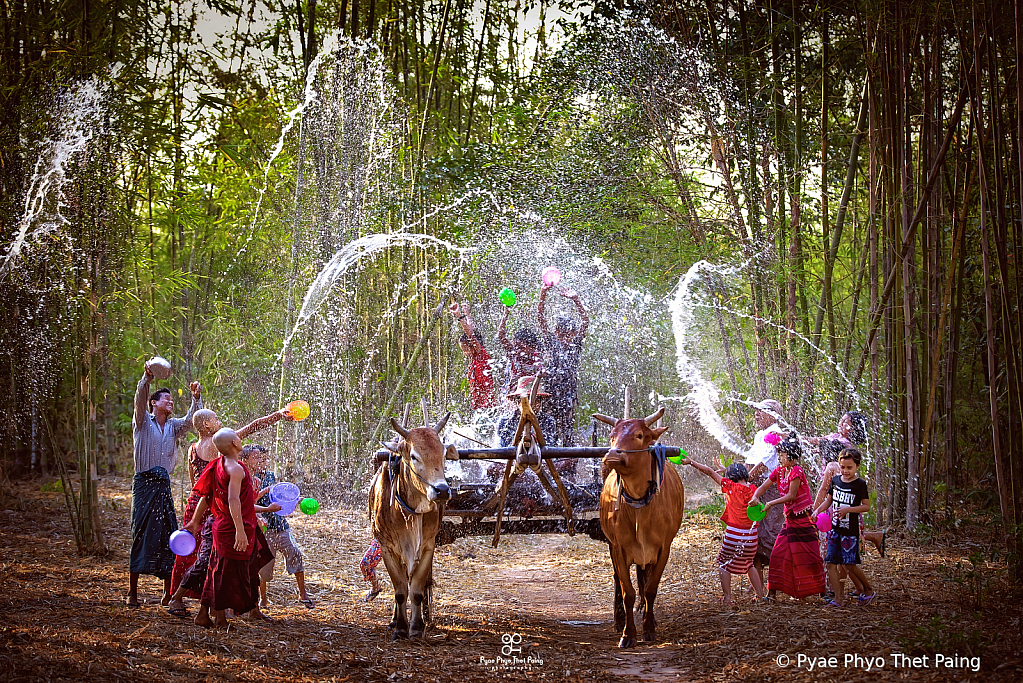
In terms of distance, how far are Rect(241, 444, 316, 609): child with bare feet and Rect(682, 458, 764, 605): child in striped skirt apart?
2.30 meters

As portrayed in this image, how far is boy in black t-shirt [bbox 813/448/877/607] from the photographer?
177 inches

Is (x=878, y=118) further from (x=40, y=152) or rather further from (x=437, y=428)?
(x=40, y=152)

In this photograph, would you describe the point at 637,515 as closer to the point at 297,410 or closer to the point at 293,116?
the point at 297,410

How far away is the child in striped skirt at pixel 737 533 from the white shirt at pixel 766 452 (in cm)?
20

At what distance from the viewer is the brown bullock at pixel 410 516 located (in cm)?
402

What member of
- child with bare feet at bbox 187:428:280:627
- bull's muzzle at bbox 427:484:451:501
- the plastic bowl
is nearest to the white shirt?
bull's muzzle at bbox 427:484:451:501

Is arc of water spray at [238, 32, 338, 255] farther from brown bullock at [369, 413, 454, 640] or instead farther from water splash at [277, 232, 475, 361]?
brown bullock at [369, 413, 454, 640]

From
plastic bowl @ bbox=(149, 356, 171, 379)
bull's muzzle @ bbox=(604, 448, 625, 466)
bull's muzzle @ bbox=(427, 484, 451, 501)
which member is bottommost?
bull's muzzle @ bbox=(427, 484, 451, 501)

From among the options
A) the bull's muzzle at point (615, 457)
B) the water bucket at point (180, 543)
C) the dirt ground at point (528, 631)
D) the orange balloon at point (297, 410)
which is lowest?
the dirt ground at point (528, 631)

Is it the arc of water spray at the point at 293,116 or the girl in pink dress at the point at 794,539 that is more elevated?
the arc of water spray at the point at 293,116

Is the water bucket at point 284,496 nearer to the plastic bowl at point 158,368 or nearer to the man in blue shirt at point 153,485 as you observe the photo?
the man in blue shirt at point 153,485

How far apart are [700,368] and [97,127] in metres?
6.32

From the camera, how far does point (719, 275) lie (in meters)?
7.69

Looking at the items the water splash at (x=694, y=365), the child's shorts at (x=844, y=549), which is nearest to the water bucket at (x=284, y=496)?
the child's shorts at (x=844, y=549)
